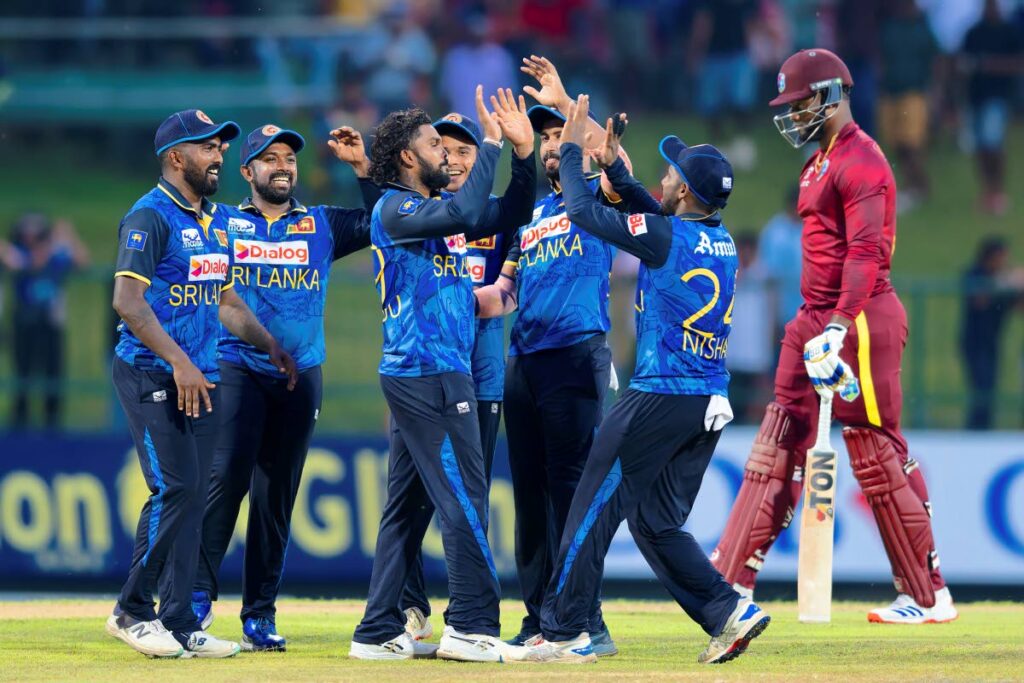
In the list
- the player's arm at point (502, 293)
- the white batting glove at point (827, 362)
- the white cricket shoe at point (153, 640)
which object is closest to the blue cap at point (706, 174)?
the player's arm at point (502, 293)

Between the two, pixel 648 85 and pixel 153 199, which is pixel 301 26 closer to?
pixel 648 85

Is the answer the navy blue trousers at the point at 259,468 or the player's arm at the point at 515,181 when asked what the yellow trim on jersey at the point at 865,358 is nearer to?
the player's arm at the point at 515,181

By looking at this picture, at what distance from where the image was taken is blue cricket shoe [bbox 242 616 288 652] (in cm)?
774

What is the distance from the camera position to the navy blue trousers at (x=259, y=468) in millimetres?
7879

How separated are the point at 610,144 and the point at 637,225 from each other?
60 centimetres

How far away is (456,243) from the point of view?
24.6 ft

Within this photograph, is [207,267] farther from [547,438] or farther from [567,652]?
[567,652]

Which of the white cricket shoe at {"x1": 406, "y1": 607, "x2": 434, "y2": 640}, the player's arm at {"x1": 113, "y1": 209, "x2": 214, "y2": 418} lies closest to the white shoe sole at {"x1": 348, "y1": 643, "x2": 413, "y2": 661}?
the white cricket shoe at {"x1": 406, "y1": 607, "x2": 434, "y2": 640}

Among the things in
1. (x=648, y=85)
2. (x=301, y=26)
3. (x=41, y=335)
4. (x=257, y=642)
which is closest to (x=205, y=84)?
(x=301, y=26)

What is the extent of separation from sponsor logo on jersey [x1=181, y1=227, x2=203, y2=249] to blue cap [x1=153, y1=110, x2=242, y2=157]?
41cm

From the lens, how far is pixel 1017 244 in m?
19.9

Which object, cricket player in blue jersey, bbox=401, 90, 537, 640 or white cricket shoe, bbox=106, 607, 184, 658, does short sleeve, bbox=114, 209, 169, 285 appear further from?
white cricket shoe, bbox=106, 607, 184, 658

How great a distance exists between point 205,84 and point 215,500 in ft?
42.6

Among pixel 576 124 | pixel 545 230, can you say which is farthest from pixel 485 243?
pixel 576 124
